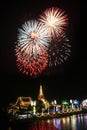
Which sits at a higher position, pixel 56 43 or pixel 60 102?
pixel 56 43

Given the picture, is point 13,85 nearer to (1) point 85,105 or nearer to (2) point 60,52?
(2) point 60,52

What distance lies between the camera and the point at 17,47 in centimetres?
1825

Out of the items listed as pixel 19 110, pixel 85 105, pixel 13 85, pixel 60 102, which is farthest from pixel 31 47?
pixel 85 105

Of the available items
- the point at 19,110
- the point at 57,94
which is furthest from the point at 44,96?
the point at 19,110

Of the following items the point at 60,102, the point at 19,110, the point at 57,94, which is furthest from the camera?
the point at 60,102

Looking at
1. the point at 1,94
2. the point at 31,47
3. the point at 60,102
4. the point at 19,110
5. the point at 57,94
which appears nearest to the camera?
the point at 31,47

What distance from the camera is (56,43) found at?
18.5 m

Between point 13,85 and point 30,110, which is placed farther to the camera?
point 30,110

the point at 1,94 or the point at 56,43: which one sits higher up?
the point at 56,43

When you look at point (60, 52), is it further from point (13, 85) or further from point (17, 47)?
point (13, 85)

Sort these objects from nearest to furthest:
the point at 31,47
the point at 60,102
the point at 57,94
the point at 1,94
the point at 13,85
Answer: the point at 31,47, the point at 1,94, the point at 13,85, the point at 57,94, the point at 60,102

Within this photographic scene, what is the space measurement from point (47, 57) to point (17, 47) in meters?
1.68

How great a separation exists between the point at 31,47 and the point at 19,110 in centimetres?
1145

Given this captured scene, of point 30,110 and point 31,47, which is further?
point 30,110
